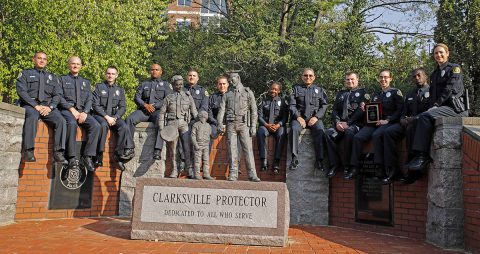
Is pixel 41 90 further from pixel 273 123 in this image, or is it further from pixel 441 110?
pixel 441 110

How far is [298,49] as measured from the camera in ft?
49.2

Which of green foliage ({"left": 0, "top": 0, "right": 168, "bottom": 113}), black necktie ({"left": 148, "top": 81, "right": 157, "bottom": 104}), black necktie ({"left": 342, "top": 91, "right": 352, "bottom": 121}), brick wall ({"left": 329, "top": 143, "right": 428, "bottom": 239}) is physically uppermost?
green foliage ({"left": 0, "top": 0, "right": 168, "bottom": 113})

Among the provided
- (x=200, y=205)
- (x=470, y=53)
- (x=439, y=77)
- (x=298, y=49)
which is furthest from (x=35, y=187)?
(x=470, y=53)

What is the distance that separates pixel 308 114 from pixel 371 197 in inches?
76.4

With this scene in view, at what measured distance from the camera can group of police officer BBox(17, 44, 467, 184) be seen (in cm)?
637

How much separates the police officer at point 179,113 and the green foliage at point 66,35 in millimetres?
8694

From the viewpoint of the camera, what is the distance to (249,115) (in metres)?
6.69

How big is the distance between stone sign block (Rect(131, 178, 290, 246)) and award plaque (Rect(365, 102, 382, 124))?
234 cm

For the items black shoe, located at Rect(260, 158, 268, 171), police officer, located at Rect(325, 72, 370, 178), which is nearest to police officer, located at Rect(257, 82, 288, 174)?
black shoe, located at Rect(260, 158, 268, 171)

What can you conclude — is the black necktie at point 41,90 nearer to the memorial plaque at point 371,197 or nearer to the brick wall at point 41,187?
the brick wall at point 41,187

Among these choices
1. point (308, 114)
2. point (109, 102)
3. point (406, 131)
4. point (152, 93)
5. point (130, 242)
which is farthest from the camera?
point (152, 93)

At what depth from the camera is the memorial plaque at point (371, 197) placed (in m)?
7.00

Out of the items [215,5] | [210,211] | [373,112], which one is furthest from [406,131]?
[215,5]

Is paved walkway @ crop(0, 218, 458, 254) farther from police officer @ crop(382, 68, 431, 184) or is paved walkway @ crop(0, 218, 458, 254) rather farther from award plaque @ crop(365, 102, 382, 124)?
award plaque @ crop(365, 102, 382, 124)
